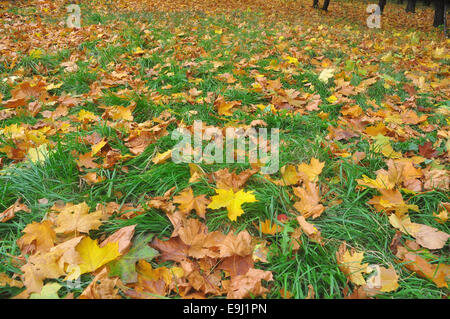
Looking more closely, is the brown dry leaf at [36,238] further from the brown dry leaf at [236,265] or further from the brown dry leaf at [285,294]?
the brown dry leaf at [285,294]

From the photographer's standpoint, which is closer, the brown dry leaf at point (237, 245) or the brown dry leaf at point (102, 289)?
the brown dry leaf at point (102, 289)

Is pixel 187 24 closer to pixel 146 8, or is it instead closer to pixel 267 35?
pixel 267 35

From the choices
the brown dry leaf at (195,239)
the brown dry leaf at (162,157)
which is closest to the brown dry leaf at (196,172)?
the brown dry leaf at (162,157)

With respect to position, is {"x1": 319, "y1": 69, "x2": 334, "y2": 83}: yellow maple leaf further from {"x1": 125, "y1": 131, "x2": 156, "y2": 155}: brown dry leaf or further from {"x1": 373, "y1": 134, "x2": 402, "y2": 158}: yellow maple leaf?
{"x1": 125, "y1": 131, "x2": 156, "y2": 155}: brown dry leaf

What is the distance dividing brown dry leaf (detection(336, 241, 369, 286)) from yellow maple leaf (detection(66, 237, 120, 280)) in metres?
0.98

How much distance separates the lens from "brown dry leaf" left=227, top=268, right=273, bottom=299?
41.4 inches

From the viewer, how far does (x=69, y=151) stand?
180 cm

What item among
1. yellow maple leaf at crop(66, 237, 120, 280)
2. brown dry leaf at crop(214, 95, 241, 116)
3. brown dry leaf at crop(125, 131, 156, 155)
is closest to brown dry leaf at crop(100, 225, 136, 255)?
yellow maple leaf at crop(66, 237, 120, 280)

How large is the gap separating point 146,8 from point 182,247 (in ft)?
25.6

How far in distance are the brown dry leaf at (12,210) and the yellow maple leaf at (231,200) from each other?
0.99 m

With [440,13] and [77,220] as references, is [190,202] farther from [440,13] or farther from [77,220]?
[440,13]

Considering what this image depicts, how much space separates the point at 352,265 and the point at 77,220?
4.26 ft

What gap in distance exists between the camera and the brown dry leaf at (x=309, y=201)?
1423 mm

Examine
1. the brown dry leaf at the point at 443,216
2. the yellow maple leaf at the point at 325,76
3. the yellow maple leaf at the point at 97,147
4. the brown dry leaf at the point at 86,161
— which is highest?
the yellow maple leaf at the point at 325,76
